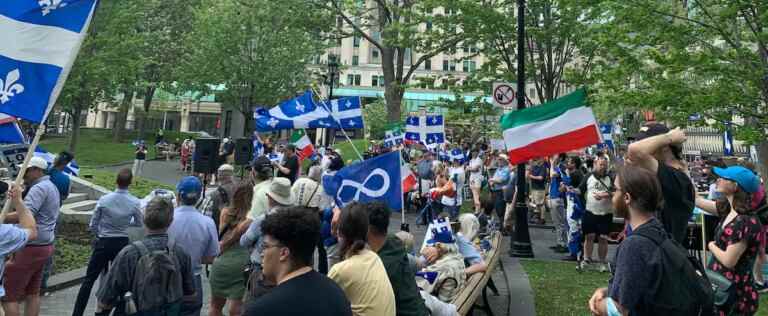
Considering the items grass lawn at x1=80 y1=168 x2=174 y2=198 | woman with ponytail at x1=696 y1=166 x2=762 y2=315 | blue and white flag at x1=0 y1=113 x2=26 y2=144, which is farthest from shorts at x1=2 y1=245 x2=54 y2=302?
grass lawn at x1=80 y1=168 x2=174 y2=198

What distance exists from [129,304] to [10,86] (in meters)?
2.13

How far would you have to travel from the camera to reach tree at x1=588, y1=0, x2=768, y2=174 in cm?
923

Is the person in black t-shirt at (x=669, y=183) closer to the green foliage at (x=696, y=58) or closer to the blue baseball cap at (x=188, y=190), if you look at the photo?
the blue baseball cap at (x=188, y=190)

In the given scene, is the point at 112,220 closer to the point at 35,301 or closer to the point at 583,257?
the point at 35,301

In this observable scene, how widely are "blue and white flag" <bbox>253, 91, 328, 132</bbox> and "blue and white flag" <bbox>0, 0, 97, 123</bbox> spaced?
9.61 metres

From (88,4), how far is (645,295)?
4.98 m

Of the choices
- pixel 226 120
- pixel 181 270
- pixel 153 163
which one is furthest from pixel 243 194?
pixel 226 120

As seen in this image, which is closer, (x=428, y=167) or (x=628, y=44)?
(x=628, y=44)

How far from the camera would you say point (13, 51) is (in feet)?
16.2

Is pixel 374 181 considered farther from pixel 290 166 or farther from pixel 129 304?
pixel 290 166

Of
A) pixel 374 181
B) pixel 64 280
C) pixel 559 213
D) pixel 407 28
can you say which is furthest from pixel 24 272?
pixel 407 28

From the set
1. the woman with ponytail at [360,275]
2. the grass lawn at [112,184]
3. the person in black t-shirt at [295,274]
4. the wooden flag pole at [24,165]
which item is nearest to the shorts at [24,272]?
the wooden flag pole at [24,165]

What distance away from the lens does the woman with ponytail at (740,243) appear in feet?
15.2

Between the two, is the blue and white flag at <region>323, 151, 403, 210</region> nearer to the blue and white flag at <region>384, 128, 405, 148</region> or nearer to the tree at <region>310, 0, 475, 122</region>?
the tree at <region>310, 0, 475, 122</region>
